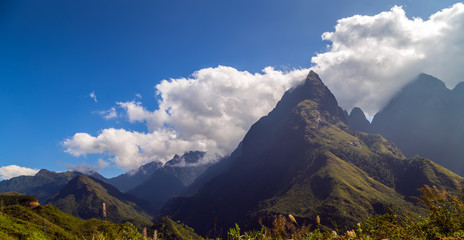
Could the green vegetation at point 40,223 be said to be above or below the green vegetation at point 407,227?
below

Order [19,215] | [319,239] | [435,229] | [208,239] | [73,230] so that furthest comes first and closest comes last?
1. [73,230]
2. [19,215]
3. [208,239]
4. [319,239]
5. [435,229]

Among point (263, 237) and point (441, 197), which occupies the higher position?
point (441, 197)

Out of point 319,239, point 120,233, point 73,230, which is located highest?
point 120,233

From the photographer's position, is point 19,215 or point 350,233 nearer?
point 350,233

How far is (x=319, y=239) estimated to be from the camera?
6.76m

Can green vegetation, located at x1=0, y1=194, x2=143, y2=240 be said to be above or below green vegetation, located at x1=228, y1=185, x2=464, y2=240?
below

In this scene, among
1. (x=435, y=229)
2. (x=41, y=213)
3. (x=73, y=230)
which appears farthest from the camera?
(x=41, y=213)

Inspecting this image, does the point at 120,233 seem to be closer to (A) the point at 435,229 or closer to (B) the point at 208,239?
(B) the point at 208,239

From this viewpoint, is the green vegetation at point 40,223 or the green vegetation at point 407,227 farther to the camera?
the green vegetation at point 40,223

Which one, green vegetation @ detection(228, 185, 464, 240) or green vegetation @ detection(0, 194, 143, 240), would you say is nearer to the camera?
green vegetation @ detection(228, 185, 464, 240)

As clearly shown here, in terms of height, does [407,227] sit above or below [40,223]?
above

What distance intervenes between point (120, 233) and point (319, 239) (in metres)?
5.82

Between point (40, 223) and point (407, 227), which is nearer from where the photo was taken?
point (407, 227)

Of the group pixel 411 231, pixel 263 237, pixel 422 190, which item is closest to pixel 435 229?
pixel 411 231
